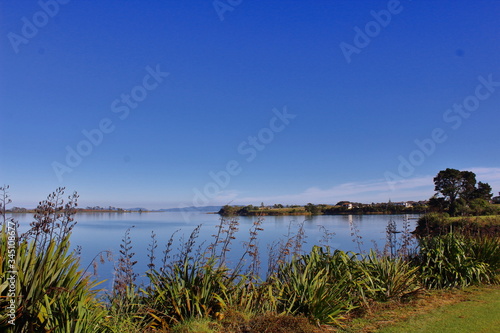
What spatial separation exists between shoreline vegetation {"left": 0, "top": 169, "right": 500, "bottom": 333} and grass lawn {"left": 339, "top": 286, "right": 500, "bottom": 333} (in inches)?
2.3

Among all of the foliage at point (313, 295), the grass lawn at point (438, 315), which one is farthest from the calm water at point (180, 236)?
the grass lawn at point (438, 315)

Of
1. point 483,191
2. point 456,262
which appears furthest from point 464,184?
point 456,262

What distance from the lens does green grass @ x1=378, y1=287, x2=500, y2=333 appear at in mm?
4965

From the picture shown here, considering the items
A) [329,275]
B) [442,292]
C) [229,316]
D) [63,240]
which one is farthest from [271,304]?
[442,292]

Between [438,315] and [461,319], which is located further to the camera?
[438,315]

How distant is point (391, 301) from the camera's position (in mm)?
6348

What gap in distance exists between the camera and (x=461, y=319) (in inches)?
214

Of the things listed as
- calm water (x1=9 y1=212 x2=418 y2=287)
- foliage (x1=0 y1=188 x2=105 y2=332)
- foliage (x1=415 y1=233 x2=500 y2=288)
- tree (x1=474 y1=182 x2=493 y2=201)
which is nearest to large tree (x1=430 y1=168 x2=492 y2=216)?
tree (x1=474 y1=182 x2=493 y2=201)

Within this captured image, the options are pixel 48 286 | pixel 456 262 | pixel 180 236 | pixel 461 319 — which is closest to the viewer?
pixel 48 286

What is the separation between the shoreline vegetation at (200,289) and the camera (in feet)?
12.4

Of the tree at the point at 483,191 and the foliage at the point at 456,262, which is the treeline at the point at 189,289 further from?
the tree at the point at 483,191

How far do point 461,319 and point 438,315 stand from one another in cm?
33

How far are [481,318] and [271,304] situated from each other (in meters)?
3.42

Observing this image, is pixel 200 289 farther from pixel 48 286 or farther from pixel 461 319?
pixel 461 319
